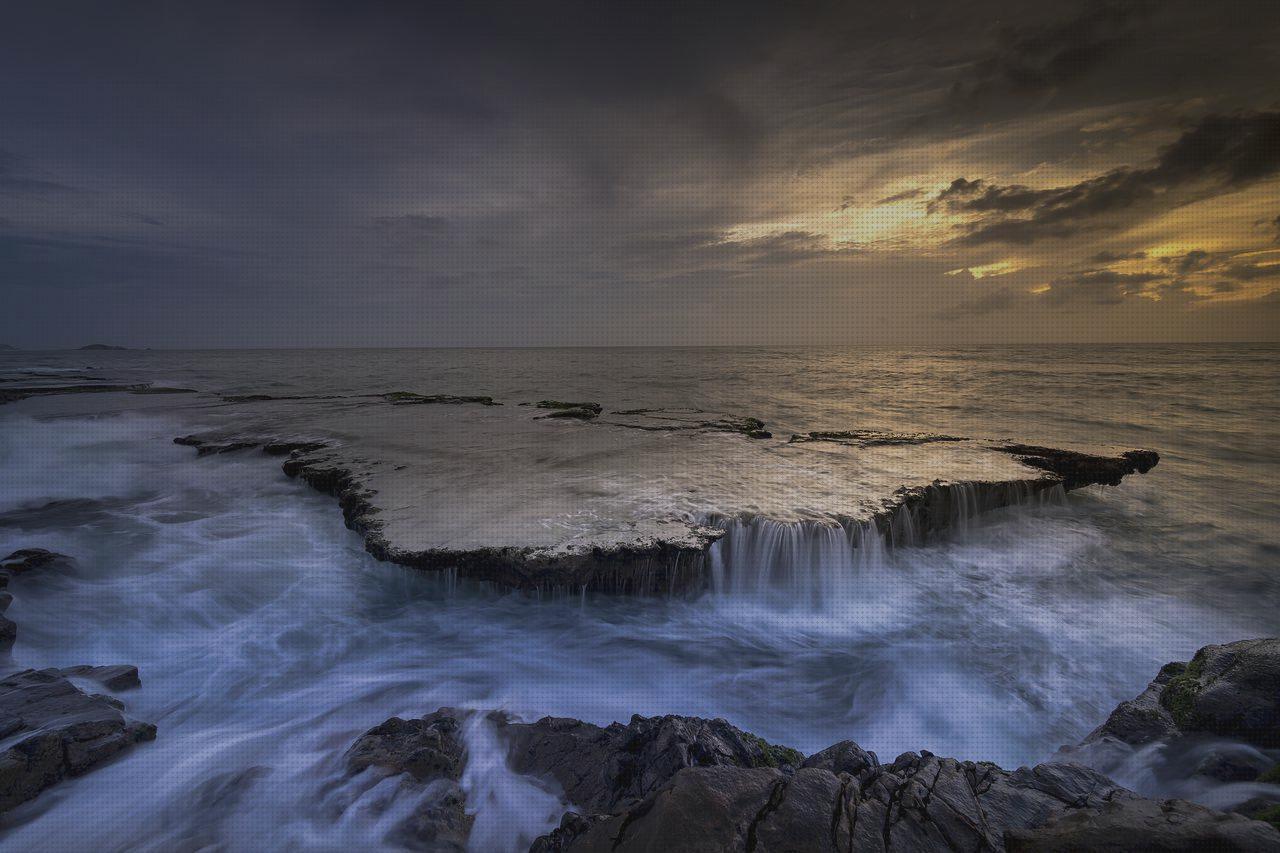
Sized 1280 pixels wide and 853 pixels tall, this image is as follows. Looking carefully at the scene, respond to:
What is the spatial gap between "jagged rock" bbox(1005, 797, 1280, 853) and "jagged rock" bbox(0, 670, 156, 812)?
5463 millimetres

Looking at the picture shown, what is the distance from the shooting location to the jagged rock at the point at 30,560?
20.8ft

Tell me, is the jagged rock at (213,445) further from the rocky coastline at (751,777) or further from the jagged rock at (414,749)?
the jagged rock at (414,749)

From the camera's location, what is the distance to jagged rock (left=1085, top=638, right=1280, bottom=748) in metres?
3.43

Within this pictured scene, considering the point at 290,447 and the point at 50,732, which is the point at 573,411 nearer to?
the point at 290,447

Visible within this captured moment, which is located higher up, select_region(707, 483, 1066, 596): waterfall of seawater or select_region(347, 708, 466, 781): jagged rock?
select_region(707, 483, 1066, 596): waterfall of seawater

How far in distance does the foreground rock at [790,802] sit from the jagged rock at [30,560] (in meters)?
6.02

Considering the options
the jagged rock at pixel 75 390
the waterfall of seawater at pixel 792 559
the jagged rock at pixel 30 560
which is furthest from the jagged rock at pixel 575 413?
the jagged rock at pixel 75 390

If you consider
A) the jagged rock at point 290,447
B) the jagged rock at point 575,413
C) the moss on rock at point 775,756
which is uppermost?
the jagged rock at point 575,413

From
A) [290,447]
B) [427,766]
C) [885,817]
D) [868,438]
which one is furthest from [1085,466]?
[290,447]

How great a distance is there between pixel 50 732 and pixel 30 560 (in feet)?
15.7

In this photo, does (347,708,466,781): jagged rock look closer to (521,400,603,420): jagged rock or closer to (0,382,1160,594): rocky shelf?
(0,382,1160,594): rocky shelf

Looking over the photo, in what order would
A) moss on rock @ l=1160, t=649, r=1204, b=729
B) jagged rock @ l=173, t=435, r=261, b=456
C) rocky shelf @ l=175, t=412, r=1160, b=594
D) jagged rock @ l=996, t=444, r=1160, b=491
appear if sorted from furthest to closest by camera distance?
jagged rock @ l=173, t=435, r=261, b=456
jagged rock @ l=996, t=444, r=1160, b=491
rocky shelf @ l=175, t=412, r=1160, b=594
moss on rock @ l=1160, t=649, r=1204, b=729

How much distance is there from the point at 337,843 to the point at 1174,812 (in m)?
4.34

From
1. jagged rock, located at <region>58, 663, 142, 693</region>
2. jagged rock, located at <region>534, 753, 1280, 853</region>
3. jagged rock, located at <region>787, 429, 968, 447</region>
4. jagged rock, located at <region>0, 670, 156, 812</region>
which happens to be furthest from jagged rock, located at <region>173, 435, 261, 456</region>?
jagged rock, located at <region>534, 753, 1280, 853</region>
